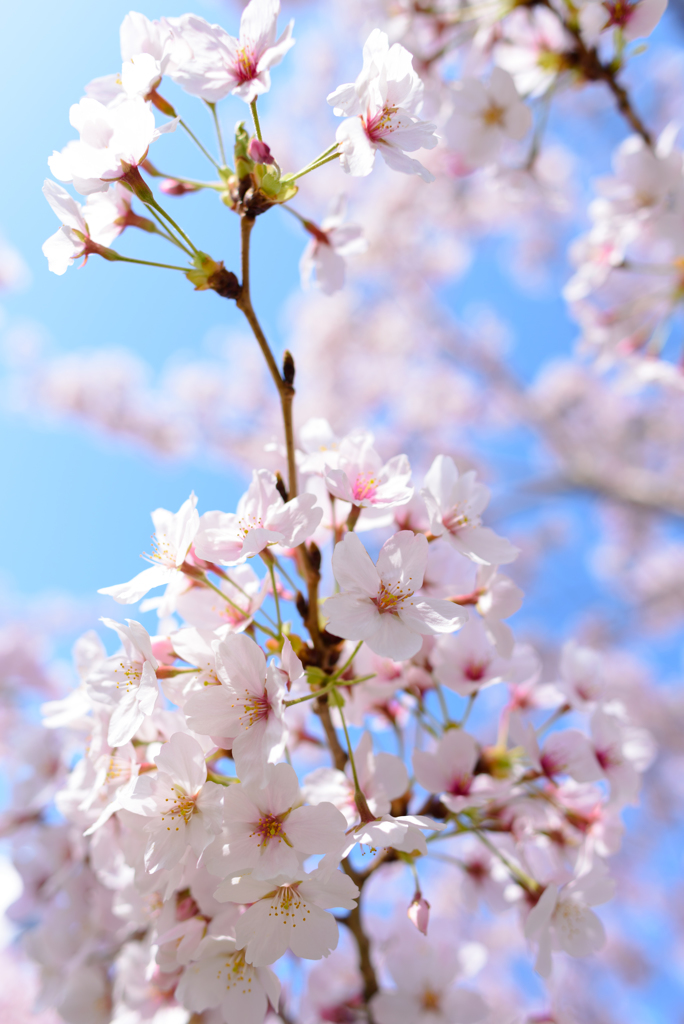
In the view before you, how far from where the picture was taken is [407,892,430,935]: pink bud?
2.76ft

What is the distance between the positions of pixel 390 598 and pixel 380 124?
2.12 ft

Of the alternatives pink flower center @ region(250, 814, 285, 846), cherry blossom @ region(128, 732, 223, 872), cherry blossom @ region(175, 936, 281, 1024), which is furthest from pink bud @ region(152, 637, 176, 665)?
cherry blossom @ region(175, 936, 281, 1024)

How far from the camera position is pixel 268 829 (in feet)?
2.42

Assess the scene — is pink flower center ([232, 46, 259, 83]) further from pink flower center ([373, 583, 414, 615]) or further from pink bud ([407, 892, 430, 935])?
pink bud ([407, 892, 430, 935])

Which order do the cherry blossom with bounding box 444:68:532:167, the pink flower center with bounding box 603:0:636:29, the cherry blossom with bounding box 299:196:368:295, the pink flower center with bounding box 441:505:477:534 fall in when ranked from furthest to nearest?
1. the cherry blossom with bounding box 444:68:532:167
2. the pink flower center with bounding box 603:0:636:29
3. the cherry blossom with bounding box 299:196:368:295
4. the pink flower center with bounding box 441:505:477:534

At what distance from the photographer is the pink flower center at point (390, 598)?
2.59 feet

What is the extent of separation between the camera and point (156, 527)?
0.93 m

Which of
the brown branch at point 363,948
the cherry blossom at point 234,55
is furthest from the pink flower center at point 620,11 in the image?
the brown branch at point 363,948

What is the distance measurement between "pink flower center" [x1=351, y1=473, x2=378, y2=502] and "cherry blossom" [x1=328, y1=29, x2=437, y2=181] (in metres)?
0.40

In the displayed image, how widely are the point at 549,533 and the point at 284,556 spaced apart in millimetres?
7046

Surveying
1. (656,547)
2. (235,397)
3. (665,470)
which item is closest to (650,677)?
(656,547)

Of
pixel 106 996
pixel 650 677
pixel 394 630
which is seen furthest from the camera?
pixel 650 677

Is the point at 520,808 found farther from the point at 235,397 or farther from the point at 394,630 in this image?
the point at 235,397

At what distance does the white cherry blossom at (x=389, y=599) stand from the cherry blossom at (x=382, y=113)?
0.49 m
